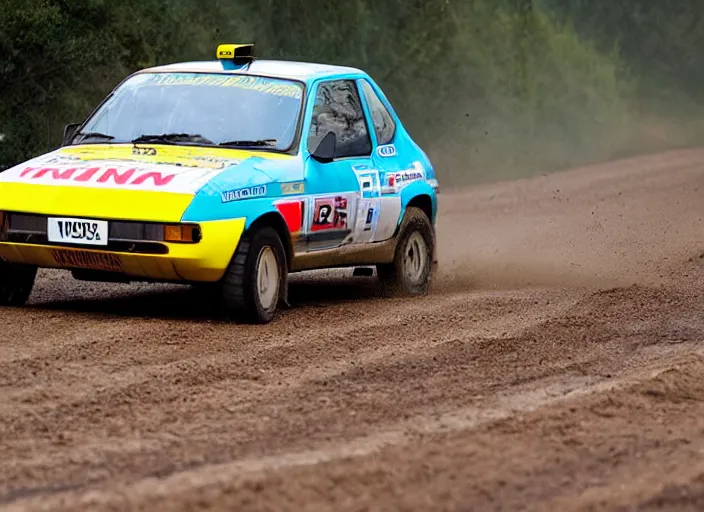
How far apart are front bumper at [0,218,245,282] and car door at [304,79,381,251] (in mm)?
1026

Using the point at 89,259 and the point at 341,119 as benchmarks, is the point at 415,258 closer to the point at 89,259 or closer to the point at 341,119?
the point at 341,119

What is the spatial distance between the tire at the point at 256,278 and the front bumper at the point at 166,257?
9cm

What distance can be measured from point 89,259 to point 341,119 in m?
2.47

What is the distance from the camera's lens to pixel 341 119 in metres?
10.4

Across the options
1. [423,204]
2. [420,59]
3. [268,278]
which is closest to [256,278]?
[268,278]

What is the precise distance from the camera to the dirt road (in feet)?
17.0

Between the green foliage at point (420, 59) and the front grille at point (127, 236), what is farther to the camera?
the green foliage at point (420, 59)

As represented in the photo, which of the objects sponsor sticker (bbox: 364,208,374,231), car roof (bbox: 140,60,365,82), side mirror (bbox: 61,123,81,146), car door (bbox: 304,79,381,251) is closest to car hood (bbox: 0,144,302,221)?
car door (bbox: 304,79,381,251)

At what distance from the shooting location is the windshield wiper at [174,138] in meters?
9.56

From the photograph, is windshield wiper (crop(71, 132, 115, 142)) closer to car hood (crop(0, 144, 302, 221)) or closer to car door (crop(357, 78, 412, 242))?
car hood (crop(0, 144, 302, 221))

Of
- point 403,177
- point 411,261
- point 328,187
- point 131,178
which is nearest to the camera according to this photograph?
point 131,178

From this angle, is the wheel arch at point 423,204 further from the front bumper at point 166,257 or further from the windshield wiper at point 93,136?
the front bumper at point 166,257

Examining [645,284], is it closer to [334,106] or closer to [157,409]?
[334,106]

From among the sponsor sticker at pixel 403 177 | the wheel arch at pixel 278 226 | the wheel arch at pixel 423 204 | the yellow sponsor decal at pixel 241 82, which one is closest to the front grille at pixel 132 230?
the wheel arch at pixel 278 226
